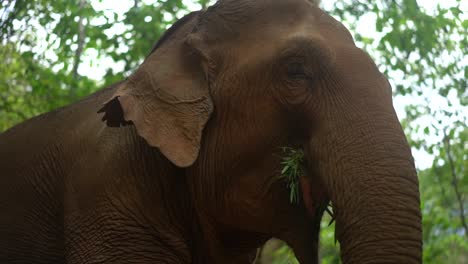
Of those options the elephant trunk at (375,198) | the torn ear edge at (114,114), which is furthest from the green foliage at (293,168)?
the torn ear edge at (114,114)

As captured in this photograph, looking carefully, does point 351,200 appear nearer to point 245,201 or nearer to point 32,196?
point 245,201

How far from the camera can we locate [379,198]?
3406 millimetres

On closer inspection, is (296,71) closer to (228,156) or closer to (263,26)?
(263,26)

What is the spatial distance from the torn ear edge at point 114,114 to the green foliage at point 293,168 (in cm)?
95

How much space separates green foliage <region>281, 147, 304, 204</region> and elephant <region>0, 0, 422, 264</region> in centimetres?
4

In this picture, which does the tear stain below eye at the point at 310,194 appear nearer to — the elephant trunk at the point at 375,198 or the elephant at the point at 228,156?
the elephant at the point at 228,156

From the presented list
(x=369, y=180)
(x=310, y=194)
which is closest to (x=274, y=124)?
(x=310, y=194)

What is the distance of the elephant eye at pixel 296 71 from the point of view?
13.1 feet

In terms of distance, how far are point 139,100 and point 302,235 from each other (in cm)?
117

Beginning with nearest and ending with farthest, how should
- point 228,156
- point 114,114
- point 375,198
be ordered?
point 375,198 → point 228,156 → point 114,114

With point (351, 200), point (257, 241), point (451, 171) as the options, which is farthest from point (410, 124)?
point (351, 200)

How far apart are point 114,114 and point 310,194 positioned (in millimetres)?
1227

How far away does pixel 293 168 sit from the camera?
12.8ft

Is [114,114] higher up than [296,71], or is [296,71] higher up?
[296,71]
